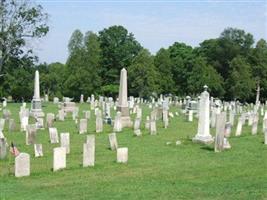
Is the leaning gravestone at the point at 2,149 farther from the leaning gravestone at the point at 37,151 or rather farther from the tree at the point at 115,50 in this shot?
the tree at the point at 115,50

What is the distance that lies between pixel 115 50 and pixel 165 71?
12.2 m

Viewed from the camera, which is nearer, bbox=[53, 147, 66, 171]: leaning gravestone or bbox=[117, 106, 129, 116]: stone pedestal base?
bbox=[53, 147, 66, 171]: leaning gravestone

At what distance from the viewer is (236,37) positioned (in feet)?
246

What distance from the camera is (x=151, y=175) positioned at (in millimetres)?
11180

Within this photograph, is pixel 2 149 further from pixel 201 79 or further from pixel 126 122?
pixel 201 79

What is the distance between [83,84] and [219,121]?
49448mm

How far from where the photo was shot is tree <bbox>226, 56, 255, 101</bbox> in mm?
60938

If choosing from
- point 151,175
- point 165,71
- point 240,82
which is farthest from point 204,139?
point 165,71

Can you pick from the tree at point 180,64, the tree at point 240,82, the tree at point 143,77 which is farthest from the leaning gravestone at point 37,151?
the tree at point 180,64

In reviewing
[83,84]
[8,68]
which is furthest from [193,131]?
[83,84]

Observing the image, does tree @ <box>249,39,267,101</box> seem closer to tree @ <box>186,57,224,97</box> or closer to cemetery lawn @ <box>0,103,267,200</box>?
tree @ <box>186,57,224,97</box>

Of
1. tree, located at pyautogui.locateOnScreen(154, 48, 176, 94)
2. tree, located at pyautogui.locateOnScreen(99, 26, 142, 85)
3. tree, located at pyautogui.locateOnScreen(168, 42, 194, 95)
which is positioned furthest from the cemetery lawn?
tree, located at pyautogui.locateOnScreen(99, 26, 142, 85)

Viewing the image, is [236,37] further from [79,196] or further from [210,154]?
[79,196]

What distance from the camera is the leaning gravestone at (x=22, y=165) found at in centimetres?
1095
